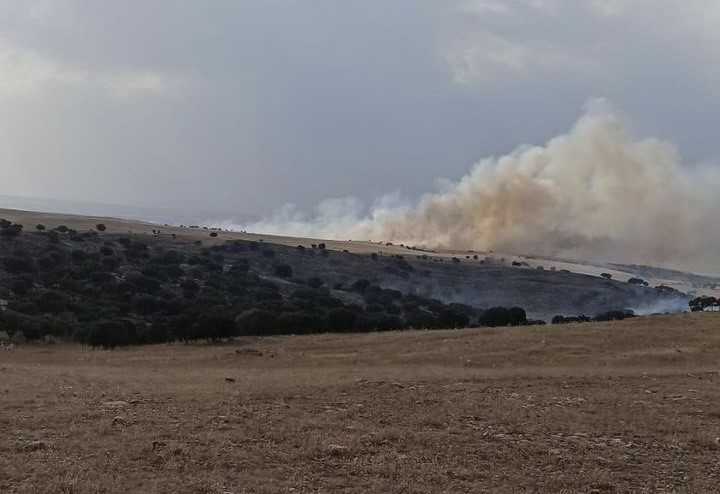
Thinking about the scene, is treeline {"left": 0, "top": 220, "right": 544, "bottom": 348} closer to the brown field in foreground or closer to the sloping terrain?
the sloping terrain

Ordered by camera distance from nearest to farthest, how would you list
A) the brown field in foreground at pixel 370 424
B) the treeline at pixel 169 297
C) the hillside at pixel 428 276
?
the brown field in foreground at pixel 370 424
the treeline at pixel 169 297
the hillside at pixel 428 276

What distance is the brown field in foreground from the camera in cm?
892

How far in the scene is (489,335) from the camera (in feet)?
85.1

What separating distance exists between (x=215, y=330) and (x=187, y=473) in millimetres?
20830

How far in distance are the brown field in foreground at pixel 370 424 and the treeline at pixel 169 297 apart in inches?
356

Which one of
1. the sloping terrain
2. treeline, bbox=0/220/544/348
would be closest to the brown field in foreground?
treeline, bbox=0/220/544/348

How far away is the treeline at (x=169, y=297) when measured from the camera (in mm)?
30125

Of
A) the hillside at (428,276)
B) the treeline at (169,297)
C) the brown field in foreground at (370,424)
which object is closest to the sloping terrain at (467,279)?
the hillside at (428,276)

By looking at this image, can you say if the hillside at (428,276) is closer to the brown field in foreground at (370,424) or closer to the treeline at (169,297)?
the treeline at (169,297)

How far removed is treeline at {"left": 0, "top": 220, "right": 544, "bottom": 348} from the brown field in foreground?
29.7 feet

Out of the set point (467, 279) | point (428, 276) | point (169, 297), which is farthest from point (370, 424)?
point (467, 279)

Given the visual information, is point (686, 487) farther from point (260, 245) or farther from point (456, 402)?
point (260, 245)

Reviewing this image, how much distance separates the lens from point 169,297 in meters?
46.6

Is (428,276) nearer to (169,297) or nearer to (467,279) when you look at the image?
(467,279)
